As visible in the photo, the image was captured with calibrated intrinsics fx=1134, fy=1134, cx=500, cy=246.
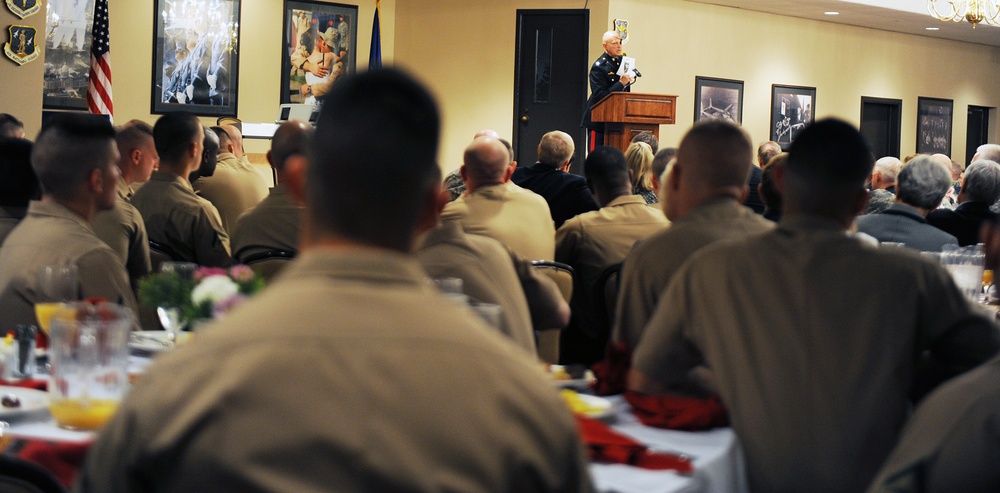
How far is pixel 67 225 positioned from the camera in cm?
324

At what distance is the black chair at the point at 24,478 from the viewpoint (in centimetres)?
175

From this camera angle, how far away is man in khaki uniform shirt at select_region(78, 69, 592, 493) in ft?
3.36

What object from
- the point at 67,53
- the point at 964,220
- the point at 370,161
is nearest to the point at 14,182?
the point at 370,161

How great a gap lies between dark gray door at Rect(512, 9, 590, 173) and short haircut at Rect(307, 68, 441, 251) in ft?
41.0

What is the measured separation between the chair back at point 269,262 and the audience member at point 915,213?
2.71m

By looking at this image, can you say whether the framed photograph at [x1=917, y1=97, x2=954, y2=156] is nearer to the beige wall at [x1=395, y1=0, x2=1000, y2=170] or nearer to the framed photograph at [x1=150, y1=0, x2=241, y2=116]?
the beige wall at [x1=395, y1=0, x2=1000, y2=170]

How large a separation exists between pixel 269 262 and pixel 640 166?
327 cm

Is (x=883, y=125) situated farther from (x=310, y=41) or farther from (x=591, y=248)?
(x=591, y=248)

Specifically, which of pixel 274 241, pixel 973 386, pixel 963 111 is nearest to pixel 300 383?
pixel 973 386

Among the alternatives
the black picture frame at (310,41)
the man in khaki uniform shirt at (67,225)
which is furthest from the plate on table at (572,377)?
A: the black picture frame at (310,41)

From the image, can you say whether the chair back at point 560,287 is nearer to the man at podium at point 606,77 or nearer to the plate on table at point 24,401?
the plate on table at point 24,401

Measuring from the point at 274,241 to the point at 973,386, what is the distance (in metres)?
3.36

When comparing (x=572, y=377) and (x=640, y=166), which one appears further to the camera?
(x=640, y=166)

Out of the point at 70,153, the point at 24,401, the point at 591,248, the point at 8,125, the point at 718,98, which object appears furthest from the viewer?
the point at 718,98
